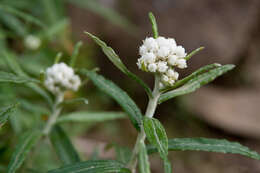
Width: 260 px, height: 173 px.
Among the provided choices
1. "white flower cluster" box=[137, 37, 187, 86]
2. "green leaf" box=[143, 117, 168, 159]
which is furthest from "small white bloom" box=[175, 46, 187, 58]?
"green leaf" box=[143, 117, 168, 159]

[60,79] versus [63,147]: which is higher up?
[60,79]

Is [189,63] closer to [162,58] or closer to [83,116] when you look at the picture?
[83,116]

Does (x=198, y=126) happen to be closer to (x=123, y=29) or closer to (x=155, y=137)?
(x=123, y=29)

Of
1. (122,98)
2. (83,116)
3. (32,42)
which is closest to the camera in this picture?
(122,98)

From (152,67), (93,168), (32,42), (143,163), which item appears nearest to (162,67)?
(152,67)

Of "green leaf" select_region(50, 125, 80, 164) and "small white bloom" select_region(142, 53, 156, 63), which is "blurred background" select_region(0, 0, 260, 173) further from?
"small white bloom" select_region(142, 53, 156, 63)

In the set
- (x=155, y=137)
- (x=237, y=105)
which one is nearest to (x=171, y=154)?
(x=237, y=105)
